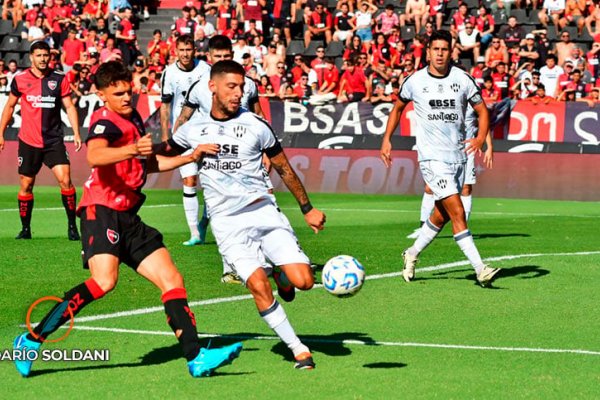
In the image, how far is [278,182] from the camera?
2650 cm

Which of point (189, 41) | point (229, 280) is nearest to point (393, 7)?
point (189, 41)

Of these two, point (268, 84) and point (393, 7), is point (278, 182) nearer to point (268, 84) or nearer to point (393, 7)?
point (268, 84)

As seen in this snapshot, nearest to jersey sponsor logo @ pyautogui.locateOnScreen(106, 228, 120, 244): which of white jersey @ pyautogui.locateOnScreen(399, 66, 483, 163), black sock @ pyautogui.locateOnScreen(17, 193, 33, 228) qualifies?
white jersey @ pyautogui.locateOnScreen(399, 66, 483, 163)

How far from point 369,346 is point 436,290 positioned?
3.00 metres

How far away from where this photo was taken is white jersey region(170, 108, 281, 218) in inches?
336

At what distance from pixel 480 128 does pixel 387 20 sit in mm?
20784

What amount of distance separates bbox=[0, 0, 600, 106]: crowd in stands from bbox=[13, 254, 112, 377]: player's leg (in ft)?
64.2

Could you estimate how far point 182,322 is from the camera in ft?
26.0

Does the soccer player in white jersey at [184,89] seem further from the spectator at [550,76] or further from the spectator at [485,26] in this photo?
the spectator at [485,26]

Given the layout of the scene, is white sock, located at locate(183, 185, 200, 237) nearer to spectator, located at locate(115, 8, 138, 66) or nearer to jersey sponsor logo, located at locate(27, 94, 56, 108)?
jersey sponsor logo, located at locate(27, 94, 56, 108)

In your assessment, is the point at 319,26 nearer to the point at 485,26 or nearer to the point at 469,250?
the point at 485,26

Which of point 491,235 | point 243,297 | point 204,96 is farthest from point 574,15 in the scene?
point 243,297

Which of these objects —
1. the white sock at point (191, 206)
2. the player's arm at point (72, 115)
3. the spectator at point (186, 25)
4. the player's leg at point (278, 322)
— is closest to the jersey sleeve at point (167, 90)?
the white sock at point (191, 206)

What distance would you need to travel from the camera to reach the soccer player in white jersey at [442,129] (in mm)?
12297
